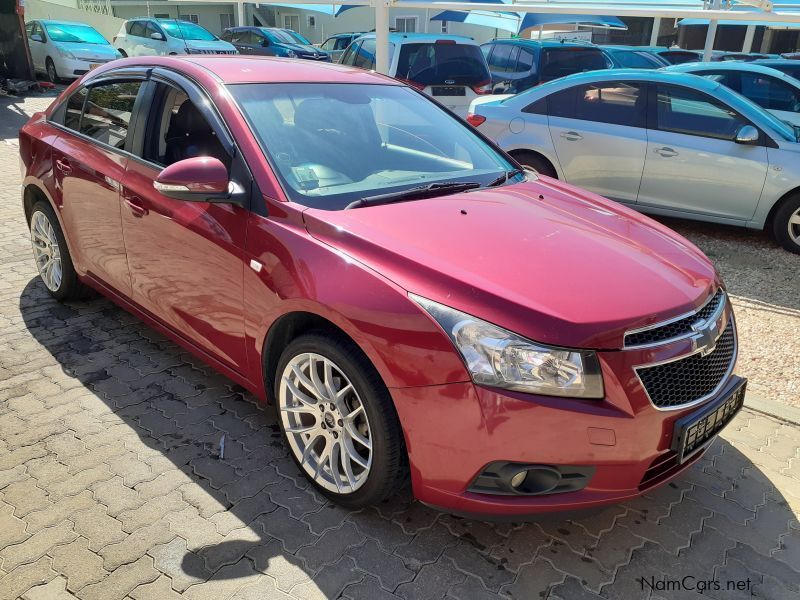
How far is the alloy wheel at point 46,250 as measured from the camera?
14.8 ft

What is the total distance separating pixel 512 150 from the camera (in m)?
7.21

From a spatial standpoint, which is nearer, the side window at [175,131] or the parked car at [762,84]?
the side window at [175,131]

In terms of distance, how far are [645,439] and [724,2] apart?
675 centimetres

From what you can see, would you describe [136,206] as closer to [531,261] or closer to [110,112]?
[110,112]

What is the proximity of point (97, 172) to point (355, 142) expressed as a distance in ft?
5.28

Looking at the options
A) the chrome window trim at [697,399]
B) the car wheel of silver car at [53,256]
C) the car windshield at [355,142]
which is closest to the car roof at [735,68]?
the car windshield at [355,142]

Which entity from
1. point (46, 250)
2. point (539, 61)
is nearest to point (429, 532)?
point (46, 250)

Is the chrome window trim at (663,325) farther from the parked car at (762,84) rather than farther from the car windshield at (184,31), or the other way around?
the car windshield at (184,31)

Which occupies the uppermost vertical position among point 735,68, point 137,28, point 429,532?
point 137,28

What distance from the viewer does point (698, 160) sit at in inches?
251

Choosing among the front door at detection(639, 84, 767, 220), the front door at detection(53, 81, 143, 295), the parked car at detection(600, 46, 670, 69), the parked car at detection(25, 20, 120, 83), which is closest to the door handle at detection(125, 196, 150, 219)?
the front door at detection(53, 81, 143, 295)

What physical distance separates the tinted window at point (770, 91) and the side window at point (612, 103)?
308 cm

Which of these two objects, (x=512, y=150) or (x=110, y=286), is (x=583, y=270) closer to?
(x=110, y=286)

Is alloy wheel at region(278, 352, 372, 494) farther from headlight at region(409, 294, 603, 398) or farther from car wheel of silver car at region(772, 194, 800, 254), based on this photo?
car wheel of silver car at region(772, 194, 800, 254)
